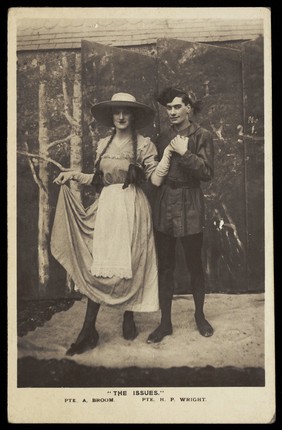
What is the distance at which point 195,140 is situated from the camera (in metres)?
4.35

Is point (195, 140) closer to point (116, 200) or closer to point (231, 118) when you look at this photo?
point (231, 118)

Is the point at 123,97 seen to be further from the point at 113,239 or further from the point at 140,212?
the point at 113,239

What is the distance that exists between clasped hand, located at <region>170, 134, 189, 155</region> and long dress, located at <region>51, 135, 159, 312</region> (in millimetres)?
149

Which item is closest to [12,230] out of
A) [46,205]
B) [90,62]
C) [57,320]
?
[46,205]

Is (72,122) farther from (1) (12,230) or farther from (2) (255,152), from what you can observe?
(2) (255,152)

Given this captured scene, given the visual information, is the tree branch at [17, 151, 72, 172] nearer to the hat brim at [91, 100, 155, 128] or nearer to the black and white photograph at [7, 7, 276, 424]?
the black and white photograph at [7, 7, 276, 424]

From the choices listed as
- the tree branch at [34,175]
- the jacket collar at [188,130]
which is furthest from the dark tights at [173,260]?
the tree branch at [34,175]

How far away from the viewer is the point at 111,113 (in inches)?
173

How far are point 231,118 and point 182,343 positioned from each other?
1606 mm

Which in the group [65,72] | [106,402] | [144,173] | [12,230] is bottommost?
[106,402]

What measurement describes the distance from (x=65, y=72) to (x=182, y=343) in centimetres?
207

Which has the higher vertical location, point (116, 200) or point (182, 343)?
point (116, 200)

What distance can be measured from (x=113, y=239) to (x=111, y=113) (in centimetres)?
89

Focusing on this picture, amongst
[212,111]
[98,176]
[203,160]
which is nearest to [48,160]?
[98,176]
